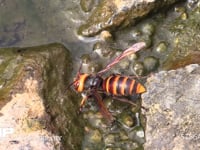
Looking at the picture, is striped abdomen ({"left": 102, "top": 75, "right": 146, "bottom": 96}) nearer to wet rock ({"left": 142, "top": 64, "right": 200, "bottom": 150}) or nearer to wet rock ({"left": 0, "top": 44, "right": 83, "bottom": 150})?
wet rock ({"left": 142, "top": 64, "right": 200, "bottom": 150})

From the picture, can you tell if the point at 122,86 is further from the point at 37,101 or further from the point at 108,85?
the point at 37,101

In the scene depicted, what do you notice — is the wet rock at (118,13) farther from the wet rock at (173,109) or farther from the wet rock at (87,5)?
the wet rock at (173,109)

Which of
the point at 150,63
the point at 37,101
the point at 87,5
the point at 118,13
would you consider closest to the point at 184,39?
the point at 150,63

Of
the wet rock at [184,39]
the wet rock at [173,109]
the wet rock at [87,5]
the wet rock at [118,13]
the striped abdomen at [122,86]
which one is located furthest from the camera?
the wet rock at [87,5]

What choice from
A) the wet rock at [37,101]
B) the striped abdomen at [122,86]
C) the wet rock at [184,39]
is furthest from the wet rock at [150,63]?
the wet rock at [37,101]

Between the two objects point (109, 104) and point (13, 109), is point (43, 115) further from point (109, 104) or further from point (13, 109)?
point (109, 104)

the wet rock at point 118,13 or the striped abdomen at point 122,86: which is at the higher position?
the wet rock at point 118,13

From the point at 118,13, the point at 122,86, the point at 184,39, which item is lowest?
the point at 122,86

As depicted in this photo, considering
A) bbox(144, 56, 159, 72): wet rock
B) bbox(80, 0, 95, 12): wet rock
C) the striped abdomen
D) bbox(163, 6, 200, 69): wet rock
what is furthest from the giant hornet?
bbox(80, 0, 95, 12): wet rock
